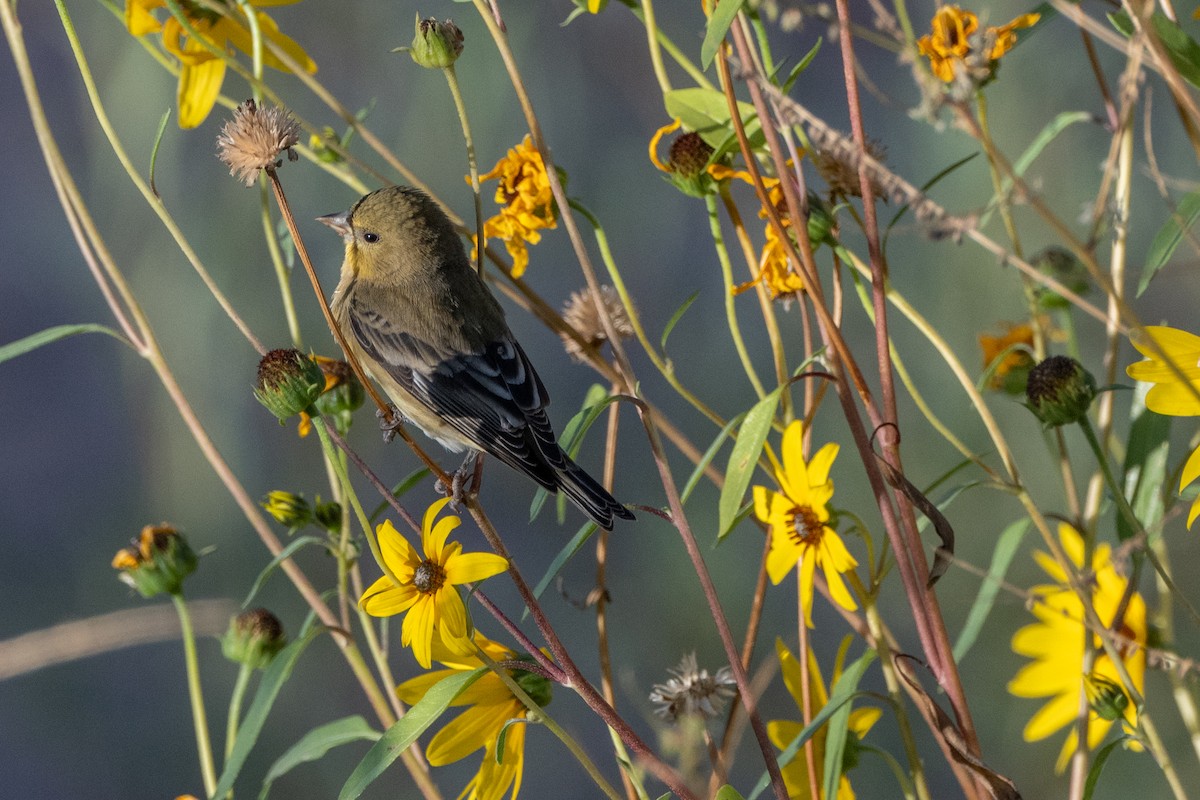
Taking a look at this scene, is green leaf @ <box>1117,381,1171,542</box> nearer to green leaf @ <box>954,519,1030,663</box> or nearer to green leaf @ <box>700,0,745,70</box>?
green leaf @ <box>954,519,1030,663</box>

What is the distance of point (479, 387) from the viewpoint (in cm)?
122

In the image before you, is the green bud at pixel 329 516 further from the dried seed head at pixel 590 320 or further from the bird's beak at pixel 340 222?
the bird's beak at pixel 340 222

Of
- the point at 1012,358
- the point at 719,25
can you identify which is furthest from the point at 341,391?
the point at 1012,358

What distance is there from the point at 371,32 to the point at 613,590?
142 cm

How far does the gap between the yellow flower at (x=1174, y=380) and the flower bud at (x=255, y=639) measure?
2.06ft

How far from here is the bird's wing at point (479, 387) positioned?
1113 millimetres

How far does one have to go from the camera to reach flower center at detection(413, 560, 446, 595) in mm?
718

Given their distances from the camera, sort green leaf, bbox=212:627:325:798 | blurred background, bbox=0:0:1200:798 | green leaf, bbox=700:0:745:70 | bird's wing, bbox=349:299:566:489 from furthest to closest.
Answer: blurred background, bbox=0:0:1200:798 < bird's wing, bbox=349:299:566:489 < green leaf, bbox=212:627:325:798 < green leaf, bbox=700:0:745:70

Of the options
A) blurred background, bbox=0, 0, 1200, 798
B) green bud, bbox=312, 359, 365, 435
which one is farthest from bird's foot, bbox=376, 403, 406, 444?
blurred background, bbox=0, 0, 1200, 798

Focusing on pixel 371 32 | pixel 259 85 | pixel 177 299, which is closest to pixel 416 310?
pixel 259 85

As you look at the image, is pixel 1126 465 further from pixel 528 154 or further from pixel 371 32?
pixel 371 32

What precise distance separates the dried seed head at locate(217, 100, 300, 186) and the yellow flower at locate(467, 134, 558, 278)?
0.19m

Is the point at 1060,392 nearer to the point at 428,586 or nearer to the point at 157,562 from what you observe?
the point at 428,586

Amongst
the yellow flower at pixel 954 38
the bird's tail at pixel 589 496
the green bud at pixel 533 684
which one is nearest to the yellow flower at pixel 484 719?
the green bud at pixel 533 684
